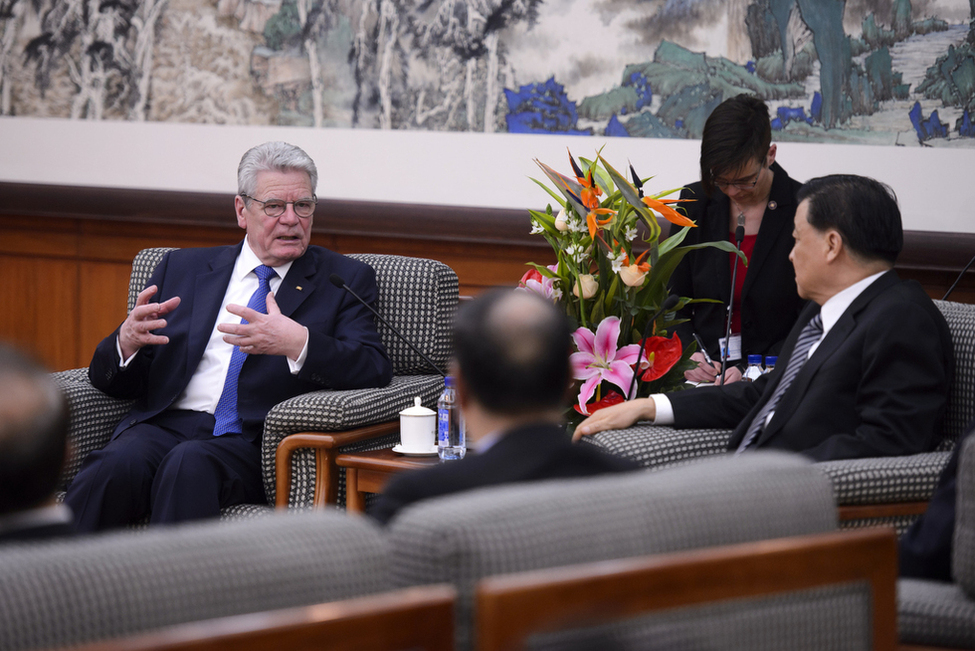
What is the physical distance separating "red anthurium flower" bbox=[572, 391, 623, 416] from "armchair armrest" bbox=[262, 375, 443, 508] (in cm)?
62

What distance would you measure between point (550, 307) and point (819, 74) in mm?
2856

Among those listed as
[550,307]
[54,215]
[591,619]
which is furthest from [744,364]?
[54,215]

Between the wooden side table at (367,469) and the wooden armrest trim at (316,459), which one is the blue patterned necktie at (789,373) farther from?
the wooden armrest trim at (316,459)

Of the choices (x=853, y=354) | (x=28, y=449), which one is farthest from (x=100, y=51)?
(x=28, y=449)

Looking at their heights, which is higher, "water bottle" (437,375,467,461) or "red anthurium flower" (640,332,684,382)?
"red anthurium flower" (640,332,684,382)

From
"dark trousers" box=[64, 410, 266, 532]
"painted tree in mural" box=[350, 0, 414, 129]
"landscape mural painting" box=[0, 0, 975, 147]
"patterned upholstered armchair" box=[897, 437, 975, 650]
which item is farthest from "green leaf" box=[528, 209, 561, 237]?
"painted tree in mural" box=[350, 0, 414, 129]

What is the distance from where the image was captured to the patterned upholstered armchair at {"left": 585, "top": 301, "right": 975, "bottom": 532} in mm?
2090

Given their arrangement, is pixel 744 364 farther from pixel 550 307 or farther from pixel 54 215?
pixel 54 215

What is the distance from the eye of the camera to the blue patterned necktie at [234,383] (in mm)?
2979

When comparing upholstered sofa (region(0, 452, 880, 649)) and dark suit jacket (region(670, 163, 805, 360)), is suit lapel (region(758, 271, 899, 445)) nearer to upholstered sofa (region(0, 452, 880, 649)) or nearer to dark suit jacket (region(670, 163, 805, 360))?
dark suit jacket (region(670, 163, 805, 360))

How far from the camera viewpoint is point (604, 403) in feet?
8.60

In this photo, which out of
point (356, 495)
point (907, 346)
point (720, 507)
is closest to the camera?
point (720, 507)

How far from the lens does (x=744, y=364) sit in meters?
3.26

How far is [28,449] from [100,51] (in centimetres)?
446
